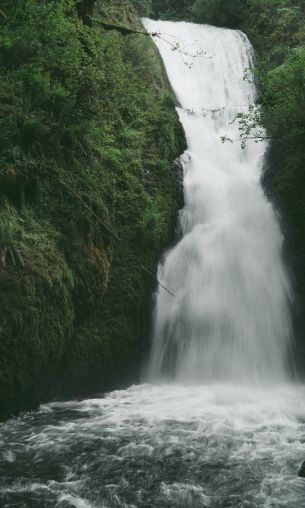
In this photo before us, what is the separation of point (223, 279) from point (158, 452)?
A: 5.37m

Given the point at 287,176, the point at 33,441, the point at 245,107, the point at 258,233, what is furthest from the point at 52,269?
the point at 245,107

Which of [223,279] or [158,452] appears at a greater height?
[223,279]

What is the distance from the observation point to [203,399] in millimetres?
8703

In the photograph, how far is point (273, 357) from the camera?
399 inches

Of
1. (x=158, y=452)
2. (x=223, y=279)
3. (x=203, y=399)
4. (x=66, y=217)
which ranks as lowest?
(x=158, y=452)

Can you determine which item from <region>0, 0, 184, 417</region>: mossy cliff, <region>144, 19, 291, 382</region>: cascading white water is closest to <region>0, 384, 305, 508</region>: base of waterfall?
<region>0, 0, 184, 417</region>: mossy cliff

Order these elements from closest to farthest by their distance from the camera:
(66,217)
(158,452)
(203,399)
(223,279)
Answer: (158,452) → (66,217) → (203,399) → (223,279)

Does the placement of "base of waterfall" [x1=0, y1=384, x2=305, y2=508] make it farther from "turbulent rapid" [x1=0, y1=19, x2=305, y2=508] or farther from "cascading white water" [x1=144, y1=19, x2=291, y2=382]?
"cascading white water" [x1=144, y1=19, x2=291, y2=382]

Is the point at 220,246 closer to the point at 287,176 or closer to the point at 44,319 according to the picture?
the point at 287,176

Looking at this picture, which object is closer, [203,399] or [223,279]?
[203,399]

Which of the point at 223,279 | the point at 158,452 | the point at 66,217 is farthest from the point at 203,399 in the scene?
the point at 66,217

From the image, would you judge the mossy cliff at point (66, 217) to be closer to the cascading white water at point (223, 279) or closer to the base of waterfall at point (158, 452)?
the cascading white water at point (223, 279)

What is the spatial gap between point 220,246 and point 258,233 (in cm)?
111

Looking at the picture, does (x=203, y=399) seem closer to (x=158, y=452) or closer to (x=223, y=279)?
(x=158, y=452)
